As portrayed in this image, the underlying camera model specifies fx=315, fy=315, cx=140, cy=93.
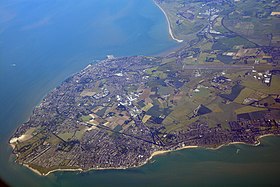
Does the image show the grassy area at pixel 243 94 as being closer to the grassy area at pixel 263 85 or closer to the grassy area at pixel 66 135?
the grassy area at pixel 263 85

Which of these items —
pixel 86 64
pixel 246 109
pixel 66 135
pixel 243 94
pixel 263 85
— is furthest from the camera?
pixel 86 64

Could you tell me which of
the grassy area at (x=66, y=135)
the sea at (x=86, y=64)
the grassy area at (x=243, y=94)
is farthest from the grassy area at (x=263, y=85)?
the grassy area at (x=66, y=135)

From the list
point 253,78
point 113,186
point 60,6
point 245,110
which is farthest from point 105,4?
point 113,186

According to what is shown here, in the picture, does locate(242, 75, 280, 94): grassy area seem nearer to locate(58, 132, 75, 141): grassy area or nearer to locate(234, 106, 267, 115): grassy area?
locate(234, 106, 267, 115): grassy area

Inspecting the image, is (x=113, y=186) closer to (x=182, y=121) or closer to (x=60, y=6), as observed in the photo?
(x=182, y=121)

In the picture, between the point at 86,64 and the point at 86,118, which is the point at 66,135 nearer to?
the point at 86,118

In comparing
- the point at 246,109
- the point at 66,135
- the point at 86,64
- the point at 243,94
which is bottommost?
the point at 246,109

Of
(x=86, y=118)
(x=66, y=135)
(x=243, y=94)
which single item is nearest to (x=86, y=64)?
(x=86, y=118)

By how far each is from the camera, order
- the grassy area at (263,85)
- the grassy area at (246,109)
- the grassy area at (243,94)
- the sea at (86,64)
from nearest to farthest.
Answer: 1. the sea at (86,64)
2. the grassy area at (246,109)
3. the grassy area at (243,94)
4. the grassy area at (263,85)
